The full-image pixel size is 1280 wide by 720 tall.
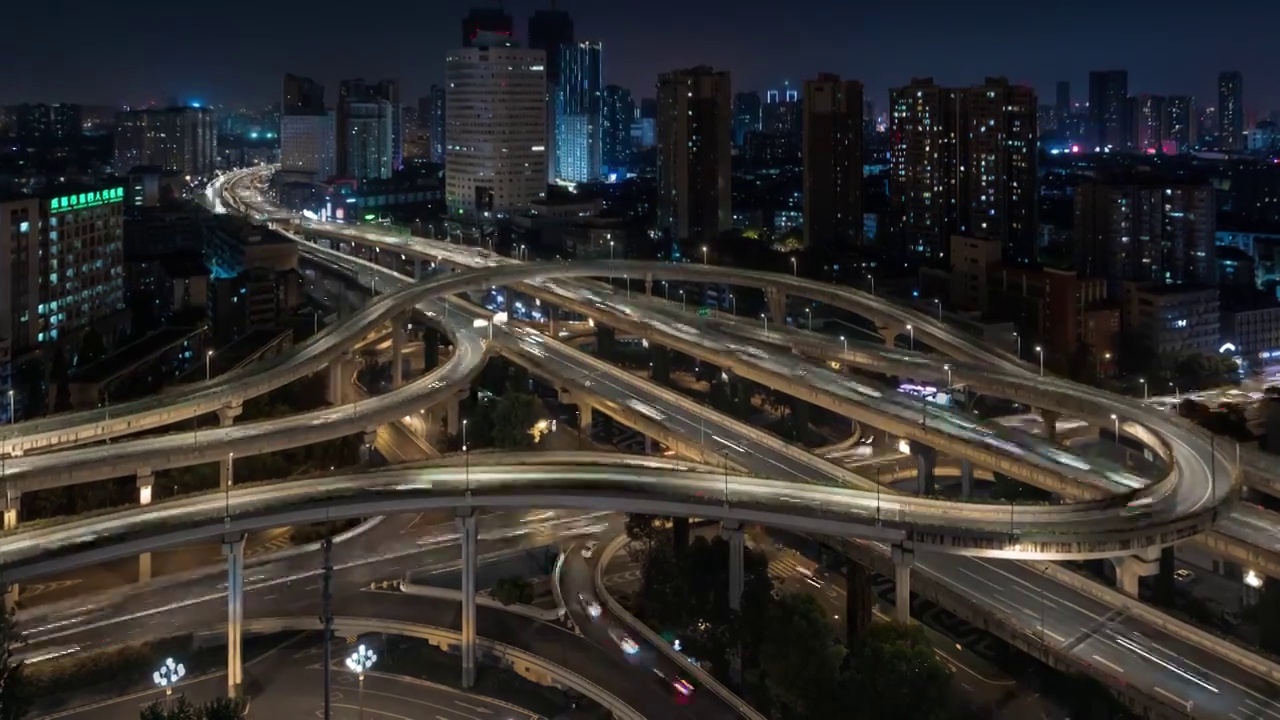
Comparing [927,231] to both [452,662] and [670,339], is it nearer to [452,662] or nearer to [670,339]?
[670,339]

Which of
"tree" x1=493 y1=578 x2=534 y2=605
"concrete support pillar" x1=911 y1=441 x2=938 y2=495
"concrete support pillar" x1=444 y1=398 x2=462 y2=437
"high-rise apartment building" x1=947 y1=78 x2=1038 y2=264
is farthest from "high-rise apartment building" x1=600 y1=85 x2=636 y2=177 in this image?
"tree" x1=493 y1=578 x2=534 y2=605

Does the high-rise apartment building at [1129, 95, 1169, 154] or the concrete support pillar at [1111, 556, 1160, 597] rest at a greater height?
the high-rise apartment building at [1129, 95, 1169, 154]

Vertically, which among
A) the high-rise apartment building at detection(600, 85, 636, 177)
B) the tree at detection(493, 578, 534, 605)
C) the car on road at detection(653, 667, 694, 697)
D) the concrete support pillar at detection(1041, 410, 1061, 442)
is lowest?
the car on road at detection(653, 667, 694, 697)

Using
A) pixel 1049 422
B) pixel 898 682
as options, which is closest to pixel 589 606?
pixel 898 682

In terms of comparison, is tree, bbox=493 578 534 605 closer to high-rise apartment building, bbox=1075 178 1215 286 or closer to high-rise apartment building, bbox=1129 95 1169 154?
high-rise apartment building, bbox=1075 178 1215 286

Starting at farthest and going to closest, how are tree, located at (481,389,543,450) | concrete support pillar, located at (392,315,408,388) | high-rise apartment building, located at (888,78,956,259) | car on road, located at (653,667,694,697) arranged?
high-rise apartment building, located at (888,78,956,259), concrete support pillar, located at (392,315,408,388), tree, located at (481,389,543,450), car on road, located at (653,667,694,697)

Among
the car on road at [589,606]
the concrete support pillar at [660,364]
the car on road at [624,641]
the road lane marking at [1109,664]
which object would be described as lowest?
the car on road at [624,641]

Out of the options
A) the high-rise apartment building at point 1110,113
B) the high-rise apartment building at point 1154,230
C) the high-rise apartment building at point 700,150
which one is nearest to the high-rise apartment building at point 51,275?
the high-rise apartment building at point 700,150

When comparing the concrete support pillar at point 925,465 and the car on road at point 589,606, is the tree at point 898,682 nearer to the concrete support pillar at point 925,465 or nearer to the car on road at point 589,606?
the car on road at point 589,606
